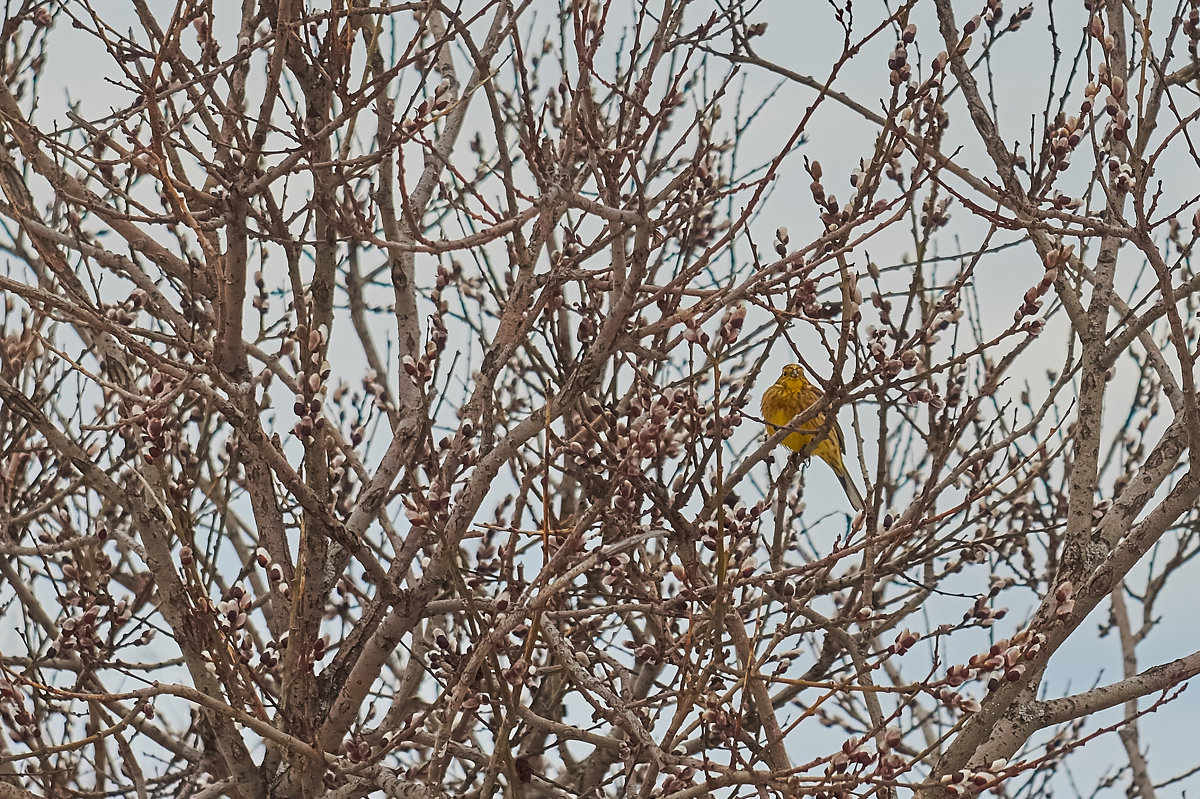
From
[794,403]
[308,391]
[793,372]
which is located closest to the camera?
[308,391]

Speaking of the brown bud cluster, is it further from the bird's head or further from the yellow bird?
the bird's head

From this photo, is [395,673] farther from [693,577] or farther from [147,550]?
[693,577]

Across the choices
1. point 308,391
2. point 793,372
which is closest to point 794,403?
point 793,372

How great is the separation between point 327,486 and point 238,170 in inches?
46.9

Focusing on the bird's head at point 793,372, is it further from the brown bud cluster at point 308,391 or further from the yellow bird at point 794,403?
the brown bud cluster at point 308,391

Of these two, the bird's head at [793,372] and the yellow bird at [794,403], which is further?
the bird's head at [793,372]

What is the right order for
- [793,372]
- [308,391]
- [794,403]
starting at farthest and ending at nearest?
1. [793,372]
2. [794,403]
3. [308,391]

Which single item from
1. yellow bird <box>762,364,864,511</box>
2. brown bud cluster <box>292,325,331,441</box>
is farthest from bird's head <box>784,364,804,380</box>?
brown bud cluster <box>292,325,331,441</box>

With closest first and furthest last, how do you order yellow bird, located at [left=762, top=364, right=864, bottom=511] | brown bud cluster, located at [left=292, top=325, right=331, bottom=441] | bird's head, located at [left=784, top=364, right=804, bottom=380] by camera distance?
brown bud cluster, located at [left=292, top=325, right=331, bottom=441] → yellow bird, located at [left=762, top=364, right=864, bottom=511] → bird's head, located at [left=784, top=364, right=804, bottom=380]

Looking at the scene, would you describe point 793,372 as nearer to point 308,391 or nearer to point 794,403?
point 794,403

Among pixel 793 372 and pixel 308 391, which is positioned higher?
pixel 793 372

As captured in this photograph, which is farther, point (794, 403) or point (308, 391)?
point (794, 403)

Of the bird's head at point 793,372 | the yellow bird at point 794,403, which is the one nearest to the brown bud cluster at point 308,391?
the yellow bird at point 794,403

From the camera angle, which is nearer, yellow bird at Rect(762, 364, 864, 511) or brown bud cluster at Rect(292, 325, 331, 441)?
brown bud cluster at Rect(292, 325, 331, 441)
